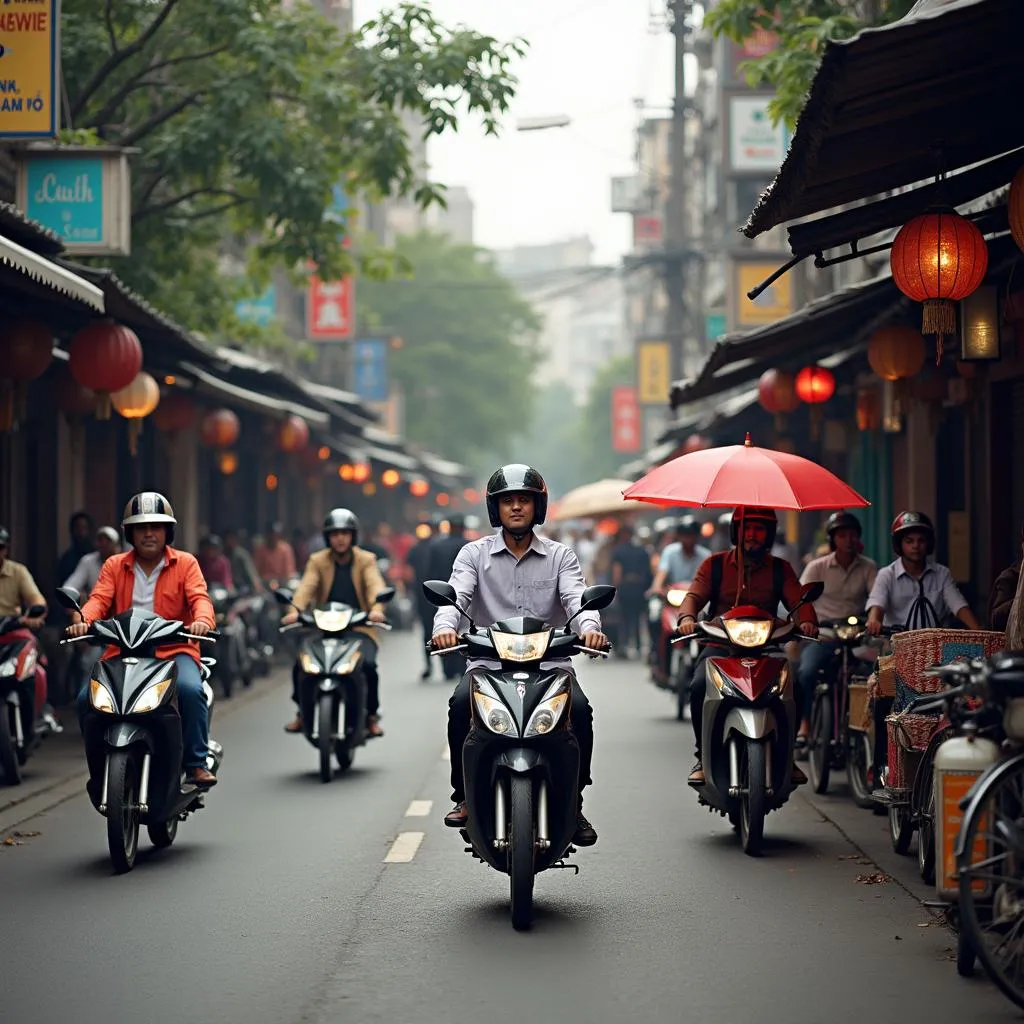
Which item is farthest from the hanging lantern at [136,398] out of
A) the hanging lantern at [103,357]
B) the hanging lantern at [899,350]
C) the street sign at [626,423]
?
the street sign at [626,423]

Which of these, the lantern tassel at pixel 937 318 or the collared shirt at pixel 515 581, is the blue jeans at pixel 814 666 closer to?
the lantern tassel at pixel 937 318

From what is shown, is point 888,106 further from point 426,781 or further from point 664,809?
point 426,781

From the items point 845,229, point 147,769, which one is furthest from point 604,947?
point 845,229

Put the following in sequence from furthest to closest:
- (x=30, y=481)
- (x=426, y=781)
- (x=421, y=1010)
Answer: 1. (x=30, y=481)
2. (x=426, y=781)
3. (x=421, y=1010)

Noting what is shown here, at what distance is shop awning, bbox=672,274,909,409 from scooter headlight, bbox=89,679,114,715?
6058 millimetres

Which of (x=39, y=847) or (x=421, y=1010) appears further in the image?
(x=39, y=847)

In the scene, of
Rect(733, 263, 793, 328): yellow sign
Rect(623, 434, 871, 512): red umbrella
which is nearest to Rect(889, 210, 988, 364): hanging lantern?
Rect(623, 434, 871, 512): red umbrella

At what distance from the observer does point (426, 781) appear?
12922 millimetres

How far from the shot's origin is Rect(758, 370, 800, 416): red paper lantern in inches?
705

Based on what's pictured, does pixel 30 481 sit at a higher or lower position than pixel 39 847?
higher

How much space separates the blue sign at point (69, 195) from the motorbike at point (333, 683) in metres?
4.31

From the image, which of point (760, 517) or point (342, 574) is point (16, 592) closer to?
point (342, 574)

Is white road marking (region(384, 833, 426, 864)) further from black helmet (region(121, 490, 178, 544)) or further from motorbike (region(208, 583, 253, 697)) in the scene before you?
motorbike (region(208, 583, 253, 697))

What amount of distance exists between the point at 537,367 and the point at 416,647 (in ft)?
139
